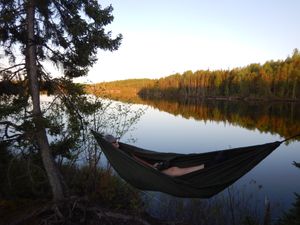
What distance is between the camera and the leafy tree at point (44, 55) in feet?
13.1

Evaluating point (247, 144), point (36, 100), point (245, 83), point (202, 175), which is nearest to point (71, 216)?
point (36, 100)

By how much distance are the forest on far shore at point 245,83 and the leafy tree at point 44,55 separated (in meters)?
40.0

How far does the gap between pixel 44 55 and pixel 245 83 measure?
179ft

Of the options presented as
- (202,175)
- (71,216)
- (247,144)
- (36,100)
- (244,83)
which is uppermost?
(36,100)

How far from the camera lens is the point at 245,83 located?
55.6 metres

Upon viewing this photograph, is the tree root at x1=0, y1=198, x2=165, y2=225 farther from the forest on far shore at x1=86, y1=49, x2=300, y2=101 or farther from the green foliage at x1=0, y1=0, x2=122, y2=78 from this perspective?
the forest on far shore at x1=86, y1=49, x2=300, y2=101

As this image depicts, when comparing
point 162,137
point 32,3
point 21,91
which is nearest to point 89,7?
point 32,3

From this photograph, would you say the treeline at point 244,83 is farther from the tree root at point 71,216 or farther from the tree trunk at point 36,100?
the tree trunk at point 36,100

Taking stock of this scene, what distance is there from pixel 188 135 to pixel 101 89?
10.9 meters

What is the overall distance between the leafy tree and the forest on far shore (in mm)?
39960

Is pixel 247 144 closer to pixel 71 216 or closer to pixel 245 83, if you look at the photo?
pixel 71 216

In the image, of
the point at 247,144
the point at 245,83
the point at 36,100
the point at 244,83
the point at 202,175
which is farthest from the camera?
the point at 244,83

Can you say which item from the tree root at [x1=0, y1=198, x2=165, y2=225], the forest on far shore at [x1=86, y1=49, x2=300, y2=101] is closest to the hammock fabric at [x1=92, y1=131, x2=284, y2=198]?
the tree root at [x1=0, y1=198, x2=165, y2=225]

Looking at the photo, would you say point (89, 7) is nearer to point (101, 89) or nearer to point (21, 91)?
point (21, 91)
